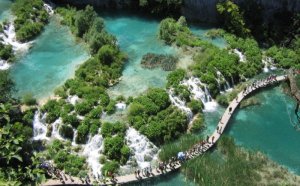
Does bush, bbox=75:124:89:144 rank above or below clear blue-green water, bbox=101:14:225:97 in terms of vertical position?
below

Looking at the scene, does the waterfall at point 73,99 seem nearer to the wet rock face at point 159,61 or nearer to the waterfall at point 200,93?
the wet rock face at point 159,61

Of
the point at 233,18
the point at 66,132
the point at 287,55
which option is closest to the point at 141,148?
the point at 66,132

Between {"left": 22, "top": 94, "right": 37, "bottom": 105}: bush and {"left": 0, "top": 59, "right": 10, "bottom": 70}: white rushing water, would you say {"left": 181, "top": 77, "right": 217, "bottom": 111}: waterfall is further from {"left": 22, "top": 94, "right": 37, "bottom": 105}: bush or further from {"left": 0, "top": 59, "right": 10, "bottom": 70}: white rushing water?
{"left": 0, "top": 59, "right": 10, "bottom": 70}: white rushing water

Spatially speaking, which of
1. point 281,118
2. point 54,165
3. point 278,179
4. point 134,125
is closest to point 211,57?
point 281,118

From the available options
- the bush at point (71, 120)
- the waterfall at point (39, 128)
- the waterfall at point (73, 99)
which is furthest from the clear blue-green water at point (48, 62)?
the bush at point (71, 120)

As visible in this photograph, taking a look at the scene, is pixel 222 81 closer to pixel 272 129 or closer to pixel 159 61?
pixel 159 61

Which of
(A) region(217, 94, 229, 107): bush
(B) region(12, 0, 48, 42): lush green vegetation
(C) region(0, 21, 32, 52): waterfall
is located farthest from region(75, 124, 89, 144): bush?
(B) region(12, 0, 48, 42): lush green vegetation

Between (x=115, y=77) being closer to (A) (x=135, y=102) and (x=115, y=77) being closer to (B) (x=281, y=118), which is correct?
(A) (x=135, y=102)
